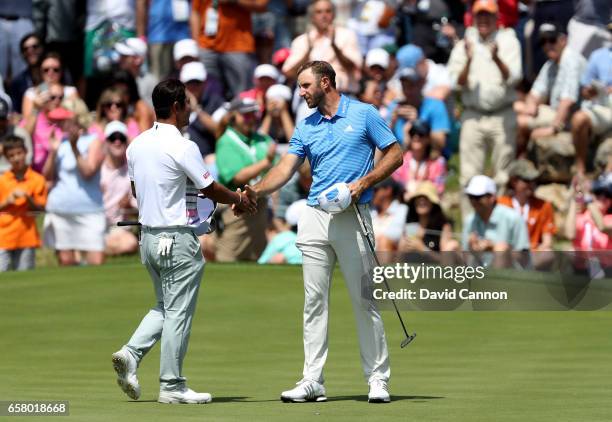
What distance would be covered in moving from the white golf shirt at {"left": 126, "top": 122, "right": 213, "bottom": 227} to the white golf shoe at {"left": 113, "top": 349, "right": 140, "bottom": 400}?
793 mm

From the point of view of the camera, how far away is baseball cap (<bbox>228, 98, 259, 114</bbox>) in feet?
55.5

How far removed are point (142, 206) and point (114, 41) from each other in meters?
10.8

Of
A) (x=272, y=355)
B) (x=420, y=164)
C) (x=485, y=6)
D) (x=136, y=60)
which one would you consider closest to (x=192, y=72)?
(x=136, y=60)

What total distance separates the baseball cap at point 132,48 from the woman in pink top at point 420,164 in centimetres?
354

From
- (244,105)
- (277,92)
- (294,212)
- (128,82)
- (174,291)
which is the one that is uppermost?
(128,82)

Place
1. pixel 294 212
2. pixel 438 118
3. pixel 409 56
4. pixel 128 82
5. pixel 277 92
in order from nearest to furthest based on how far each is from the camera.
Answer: pixel 294 212
pixel 277 92
pixel 438 118
pixel 128 82
pixel 409 56

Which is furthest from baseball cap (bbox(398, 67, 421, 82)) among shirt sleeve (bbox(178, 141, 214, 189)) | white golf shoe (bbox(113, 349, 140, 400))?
white golf shoe (bbox(113, 349, 140, 400))

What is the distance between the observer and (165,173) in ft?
31.1

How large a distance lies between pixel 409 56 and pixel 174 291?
33.3 feet

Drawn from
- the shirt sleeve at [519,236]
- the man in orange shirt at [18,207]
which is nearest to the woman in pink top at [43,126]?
the man in orange shirt at [18,207]

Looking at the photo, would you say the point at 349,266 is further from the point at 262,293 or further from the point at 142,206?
the point at 262,293

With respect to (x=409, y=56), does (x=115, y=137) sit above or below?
below

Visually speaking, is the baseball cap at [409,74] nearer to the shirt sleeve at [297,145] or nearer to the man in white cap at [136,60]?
the man in white cap at [136,60]

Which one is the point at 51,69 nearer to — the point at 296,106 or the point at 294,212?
the point at 296,106
